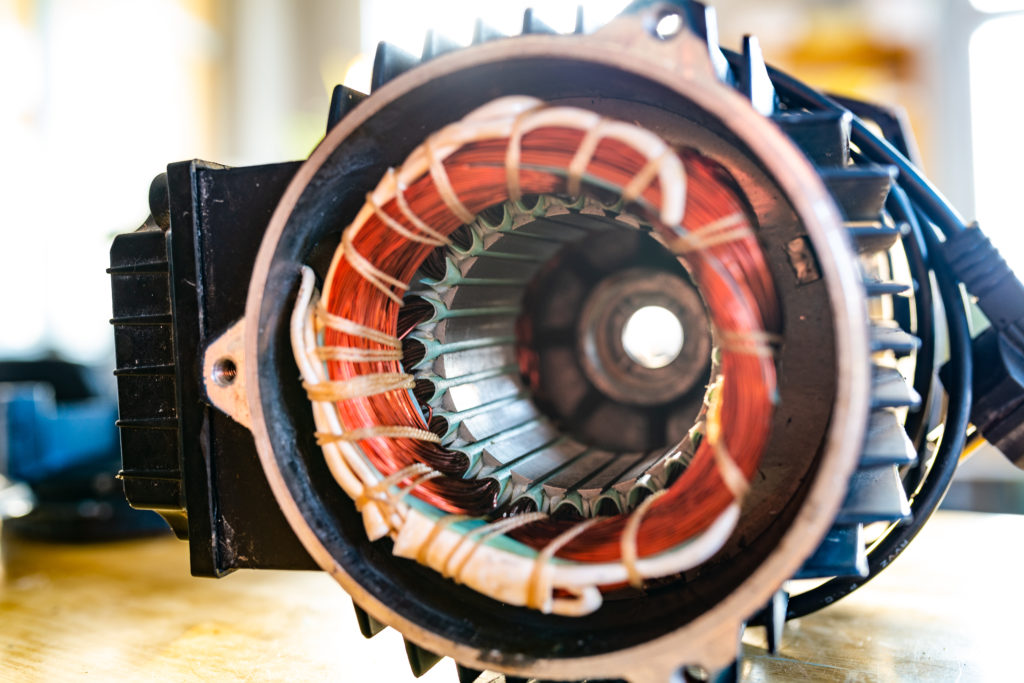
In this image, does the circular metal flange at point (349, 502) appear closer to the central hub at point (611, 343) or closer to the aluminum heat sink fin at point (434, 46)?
the aluminum heat sink fin at point (434, 46)

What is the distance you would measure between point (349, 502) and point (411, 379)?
0.54 feet

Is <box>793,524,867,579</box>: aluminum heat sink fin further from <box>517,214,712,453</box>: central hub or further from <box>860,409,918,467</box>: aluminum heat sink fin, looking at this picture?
<box>517,214,712,453</box>: central hub

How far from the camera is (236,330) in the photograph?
899 mm

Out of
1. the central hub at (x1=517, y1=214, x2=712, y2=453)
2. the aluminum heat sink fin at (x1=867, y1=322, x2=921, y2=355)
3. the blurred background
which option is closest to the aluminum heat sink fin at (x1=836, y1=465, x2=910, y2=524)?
the aluminum heat sink fin at (x1=867, y1=322, x2=921, y2=355)

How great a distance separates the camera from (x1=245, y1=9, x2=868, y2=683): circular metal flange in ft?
2.13

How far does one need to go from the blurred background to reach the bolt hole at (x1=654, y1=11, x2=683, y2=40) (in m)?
1.94

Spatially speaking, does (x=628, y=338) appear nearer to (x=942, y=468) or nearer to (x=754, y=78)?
(x=942, y=468)

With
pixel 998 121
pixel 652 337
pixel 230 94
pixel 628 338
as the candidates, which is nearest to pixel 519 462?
pixel 628 338

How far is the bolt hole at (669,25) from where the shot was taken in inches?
28.7

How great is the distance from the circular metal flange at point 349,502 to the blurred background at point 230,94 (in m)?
1.60

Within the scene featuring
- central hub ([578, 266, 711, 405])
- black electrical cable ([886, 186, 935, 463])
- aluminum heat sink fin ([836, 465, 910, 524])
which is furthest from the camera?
central hub ([578, 266, 711, 405])

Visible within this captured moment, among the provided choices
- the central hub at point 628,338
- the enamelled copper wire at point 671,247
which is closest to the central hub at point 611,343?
the central hub at point 628,338

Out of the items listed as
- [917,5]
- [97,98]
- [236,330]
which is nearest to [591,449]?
[236,330]

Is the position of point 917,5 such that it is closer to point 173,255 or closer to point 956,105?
point 956,105
